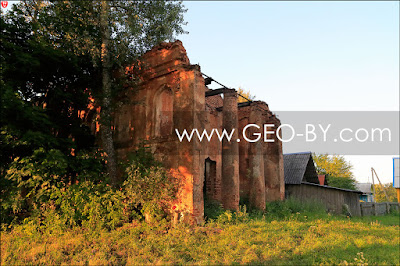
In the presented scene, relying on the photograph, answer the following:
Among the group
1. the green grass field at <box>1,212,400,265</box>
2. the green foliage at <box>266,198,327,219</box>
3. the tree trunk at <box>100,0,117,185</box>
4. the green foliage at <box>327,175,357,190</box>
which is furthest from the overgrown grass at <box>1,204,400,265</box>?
the green foliage at <box>327,175,357,190</box>

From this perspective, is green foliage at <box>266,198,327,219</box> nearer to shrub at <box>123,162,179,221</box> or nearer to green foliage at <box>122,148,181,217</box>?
green foliage at <box>122,148,181,217</box>

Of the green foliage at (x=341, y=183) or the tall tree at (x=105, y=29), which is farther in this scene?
the green foliage at (x=341, y=183)

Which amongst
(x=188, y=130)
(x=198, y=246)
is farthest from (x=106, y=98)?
(x=198, y=246)

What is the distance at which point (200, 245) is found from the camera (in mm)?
8422

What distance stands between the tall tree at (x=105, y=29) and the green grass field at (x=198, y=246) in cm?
299

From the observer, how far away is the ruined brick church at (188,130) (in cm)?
1091

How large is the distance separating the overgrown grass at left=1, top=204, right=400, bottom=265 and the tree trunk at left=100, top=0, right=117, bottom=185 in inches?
99.1

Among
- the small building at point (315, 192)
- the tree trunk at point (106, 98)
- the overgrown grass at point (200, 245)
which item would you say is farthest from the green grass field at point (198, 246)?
the small building at point (315, 192)

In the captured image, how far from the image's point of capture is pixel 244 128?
57.9 feet

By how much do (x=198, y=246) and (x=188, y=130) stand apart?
13.8 feet

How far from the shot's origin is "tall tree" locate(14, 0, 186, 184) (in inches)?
457

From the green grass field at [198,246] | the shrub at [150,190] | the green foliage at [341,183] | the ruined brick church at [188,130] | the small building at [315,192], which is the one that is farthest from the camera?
the green foliage at [341,183]

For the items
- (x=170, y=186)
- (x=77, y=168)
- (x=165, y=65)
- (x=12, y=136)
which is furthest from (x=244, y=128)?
(x=12, y=136)

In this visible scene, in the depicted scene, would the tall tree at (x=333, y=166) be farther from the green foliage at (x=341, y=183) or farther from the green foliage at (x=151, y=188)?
the green foliage at (x=151, y=188)
